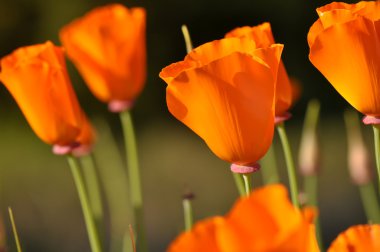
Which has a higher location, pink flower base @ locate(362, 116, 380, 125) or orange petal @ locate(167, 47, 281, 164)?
orange petal @ locate(167, 47, 281, 164)

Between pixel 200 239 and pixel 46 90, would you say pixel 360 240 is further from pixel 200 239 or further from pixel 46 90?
pixel 46 90

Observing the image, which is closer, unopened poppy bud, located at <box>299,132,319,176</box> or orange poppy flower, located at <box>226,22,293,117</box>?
orange poppy flower, located at <box>226,22,293,117</box>

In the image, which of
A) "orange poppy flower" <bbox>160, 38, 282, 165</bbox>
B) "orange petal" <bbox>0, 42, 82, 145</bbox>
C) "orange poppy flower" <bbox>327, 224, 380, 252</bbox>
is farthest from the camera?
"orange petal" <bbox>0, 42, 82, 145</bbox>

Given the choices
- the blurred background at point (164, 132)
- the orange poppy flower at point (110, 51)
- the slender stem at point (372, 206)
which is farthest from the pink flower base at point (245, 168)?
the blurred background at point (164, 132)

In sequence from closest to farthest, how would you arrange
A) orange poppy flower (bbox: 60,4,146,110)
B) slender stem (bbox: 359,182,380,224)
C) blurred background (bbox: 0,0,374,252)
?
orange poppy flower (bbox: 60,4,146,110) < slender stem (bbox: 359,182,380,224) < blurred background (bbox: 0,0,374,252)

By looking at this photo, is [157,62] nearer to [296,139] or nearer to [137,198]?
[296,139]

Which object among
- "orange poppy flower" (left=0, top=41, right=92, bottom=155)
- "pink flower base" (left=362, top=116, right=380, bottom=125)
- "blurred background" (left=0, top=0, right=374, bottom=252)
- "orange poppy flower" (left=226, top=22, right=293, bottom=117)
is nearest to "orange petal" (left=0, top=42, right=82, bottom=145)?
"orange poppy flower" (left=0, top=41, right=92, bottom=155)

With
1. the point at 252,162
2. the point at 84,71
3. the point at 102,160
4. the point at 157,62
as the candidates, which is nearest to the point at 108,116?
the point at 157,62

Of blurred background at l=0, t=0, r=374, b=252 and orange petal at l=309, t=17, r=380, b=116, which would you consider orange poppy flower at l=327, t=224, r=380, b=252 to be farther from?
blurred background at l=0, t=0, r=374, b=252

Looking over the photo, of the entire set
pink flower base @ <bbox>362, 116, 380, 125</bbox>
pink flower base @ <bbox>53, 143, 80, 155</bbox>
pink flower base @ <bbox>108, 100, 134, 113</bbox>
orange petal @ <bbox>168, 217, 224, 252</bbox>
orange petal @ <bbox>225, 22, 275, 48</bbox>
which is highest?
orange petal @ <bbox>225, 22, 275, 48</bbox>
